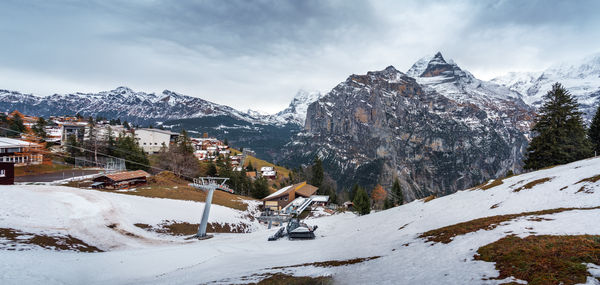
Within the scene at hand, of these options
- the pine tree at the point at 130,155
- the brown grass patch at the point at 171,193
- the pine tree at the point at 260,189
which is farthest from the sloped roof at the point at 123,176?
the pine tree at the point at 260,189

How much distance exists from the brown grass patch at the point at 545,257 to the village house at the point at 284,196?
5612cm

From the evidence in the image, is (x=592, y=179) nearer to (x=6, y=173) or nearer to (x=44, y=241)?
(x=44, y=241)

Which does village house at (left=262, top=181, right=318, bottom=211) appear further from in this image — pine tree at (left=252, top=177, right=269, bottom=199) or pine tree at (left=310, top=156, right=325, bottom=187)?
pine tree at (left=310, top=156, right=325, bottom=187)

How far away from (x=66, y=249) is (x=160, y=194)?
26.3 meters

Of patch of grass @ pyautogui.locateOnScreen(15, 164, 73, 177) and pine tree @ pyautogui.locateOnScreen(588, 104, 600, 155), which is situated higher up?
pine tree @ pyautogui.locateOnScreen(588, 104, 600, 155)

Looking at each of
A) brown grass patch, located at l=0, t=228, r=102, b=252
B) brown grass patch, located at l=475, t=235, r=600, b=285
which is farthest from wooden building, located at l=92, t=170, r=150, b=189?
brown grass patch, located at l=475, t=235, r=600, b=285

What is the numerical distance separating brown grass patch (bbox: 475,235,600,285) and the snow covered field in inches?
16.4

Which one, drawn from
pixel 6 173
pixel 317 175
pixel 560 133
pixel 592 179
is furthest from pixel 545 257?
pixel 317 175

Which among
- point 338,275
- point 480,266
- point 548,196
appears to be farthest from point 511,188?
point 338,275

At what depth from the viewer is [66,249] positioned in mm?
19672

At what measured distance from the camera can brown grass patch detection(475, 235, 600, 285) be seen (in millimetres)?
6172

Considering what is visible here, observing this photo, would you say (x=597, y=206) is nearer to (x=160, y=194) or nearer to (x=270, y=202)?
(x=160, y=194)

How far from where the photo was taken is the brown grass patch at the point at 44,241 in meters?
18.1

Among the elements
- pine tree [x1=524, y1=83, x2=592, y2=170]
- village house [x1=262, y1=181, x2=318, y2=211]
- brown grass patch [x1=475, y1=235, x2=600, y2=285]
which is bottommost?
village house [x1=262, y1=181, x2=318, y2=211]
